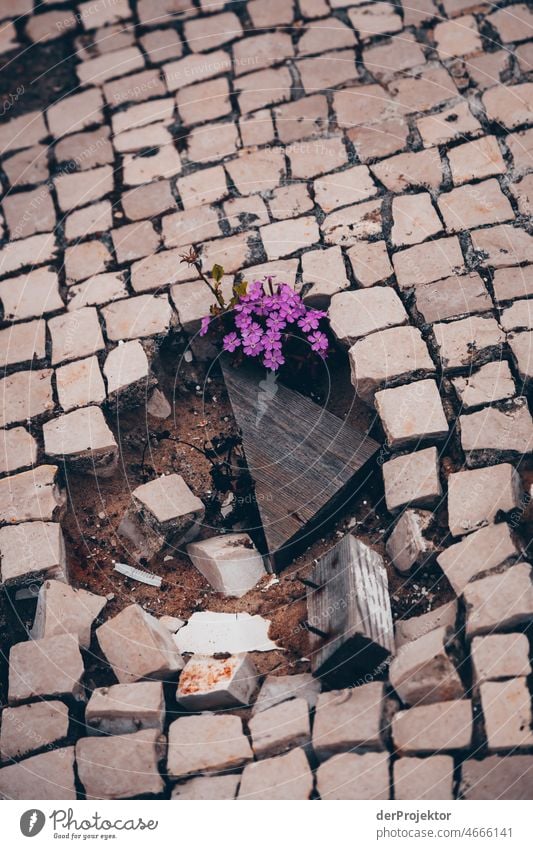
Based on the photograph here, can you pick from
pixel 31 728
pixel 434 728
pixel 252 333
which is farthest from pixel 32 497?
pixel 434 728

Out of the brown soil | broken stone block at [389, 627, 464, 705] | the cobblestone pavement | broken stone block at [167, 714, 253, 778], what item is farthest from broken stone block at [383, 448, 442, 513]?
broken stone block at [167, 714, 253, 778]

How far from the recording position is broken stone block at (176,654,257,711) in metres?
3.70

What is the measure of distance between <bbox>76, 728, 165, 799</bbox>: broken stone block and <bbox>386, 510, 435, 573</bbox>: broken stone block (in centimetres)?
135

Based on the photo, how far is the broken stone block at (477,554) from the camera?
12.4 feet

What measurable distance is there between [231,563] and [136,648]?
618mm

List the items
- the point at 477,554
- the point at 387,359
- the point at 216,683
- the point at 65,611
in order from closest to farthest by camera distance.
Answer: the point at 216,683 → the point at 477,554 → the point at 65,611 → the point at 387,359

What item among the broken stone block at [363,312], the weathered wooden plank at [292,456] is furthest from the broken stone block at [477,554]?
the broken stone block at [363,312]

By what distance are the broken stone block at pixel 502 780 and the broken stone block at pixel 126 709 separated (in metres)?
1.33

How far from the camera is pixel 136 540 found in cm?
439

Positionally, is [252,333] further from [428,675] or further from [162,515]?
[428,675]

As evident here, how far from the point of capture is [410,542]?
3.97m

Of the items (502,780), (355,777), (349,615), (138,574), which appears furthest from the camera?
(138,574)

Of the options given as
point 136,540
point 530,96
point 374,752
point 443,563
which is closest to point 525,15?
point 530,96

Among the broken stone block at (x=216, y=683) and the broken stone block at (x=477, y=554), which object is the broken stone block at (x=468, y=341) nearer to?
the broken stone block at (x=477, y=554)
